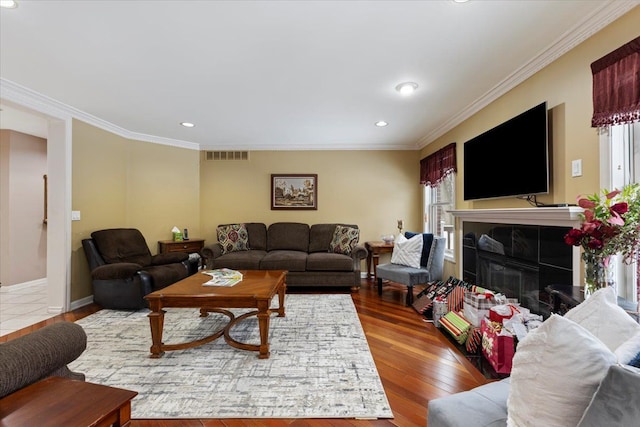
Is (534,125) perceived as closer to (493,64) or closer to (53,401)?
(493,64)

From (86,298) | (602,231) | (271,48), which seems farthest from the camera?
(86,298)

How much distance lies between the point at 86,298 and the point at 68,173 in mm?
1597

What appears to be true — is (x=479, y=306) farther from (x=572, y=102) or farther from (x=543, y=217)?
(x=572, y=102)

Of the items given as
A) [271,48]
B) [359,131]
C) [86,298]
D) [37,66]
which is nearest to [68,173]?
[37,66]

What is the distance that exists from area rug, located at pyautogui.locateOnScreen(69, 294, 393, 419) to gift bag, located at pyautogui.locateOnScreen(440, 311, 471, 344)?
814mm

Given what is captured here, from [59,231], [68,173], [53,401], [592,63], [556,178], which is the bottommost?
[53,401]

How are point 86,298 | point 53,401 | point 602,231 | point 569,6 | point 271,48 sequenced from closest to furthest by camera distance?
point 53,401 → point 602,231 → point 569,6 → point 271,48 → point 86,298

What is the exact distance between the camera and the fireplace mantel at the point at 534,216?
5.95 feet

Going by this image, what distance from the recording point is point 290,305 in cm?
339

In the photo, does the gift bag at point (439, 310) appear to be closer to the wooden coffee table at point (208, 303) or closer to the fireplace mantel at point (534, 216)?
the fireplace mantel at point (534, 216)

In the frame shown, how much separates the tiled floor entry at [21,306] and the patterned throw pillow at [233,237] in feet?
7.06

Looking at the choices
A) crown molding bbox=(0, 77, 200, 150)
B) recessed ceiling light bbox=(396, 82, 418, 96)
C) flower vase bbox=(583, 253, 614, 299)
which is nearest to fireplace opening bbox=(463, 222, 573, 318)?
flower vase bbox=(583, 253, 614, 299)

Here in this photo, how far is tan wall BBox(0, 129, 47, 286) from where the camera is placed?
160 inches

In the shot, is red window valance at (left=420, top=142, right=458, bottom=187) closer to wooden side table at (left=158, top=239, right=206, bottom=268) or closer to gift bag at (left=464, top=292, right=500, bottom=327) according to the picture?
gift bag at (left=464, top=292, right=500, bottom=327)
